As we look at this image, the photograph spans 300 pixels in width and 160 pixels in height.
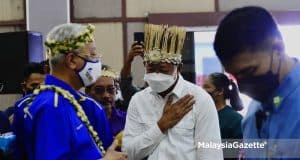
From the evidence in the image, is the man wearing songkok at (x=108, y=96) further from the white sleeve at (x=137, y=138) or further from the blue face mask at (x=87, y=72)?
the blue face mask at (x=87, y=72)

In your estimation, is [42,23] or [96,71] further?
[42,23]

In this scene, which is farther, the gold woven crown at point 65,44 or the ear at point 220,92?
the ear at point 220,92

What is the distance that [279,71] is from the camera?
874mm

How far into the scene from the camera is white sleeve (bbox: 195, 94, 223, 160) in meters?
1.68

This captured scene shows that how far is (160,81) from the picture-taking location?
1.83m

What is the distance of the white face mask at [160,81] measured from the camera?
1830mm

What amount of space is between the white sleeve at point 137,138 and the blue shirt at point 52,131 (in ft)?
0.84

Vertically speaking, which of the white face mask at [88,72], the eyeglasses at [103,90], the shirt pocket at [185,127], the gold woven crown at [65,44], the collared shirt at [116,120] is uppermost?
the gold woven crown at [65,44]

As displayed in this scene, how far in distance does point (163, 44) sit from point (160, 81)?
0.15 meters

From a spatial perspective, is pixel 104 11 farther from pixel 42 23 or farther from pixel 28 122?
pixel 28 122

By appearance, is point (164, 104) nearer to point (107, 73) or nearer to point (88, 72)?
point (88, 72)

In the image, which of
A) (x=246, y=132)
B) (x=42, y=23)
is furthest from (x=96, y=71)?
(x=42, y=23)

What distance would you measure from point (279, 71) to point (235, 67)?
0.08 meters

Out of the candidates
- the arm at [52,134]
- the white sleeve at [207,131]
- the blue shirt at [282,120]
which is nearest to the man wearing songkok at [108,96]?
the white sleeve at [207,131]
